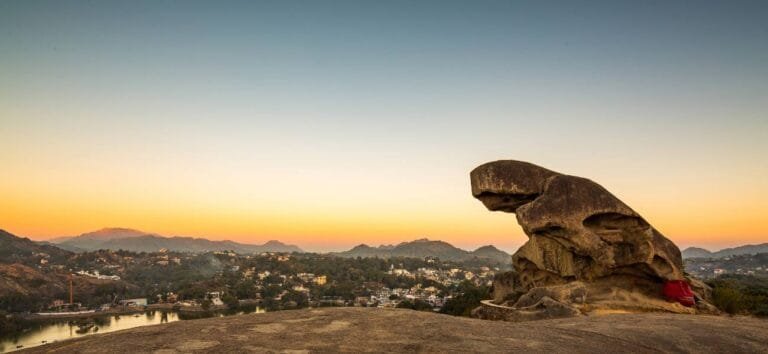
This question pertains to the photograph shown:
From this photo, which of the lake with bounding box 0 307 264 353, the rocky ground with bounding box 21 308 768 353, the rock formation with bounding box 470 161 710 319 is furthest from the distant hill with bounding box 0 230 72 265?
the rocky ground with bounding box 21 308 768 353

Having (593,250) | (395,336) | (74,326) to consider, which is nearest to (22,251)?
(74,326)

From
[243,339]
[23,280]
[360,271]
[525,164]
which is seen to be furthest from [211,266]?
[243,339]

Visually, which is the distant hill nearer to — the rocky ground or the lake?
the lake

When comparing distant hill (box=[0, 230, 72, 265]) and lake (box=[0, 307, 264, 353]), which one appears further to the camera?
distant hill (box=[0, 230, 72, 265])

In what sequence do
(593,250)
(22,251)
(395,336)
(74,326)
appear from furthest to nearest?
(22,251)
(74,326)
(593,250)
(395,336)

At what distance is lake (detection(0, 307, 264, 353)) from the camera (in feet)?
207

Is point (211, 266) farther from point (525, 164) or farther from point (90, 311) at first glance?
point (525, 164)

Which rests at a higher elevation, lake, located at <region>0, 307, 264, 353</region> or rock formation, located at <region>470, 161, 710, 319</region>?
rock formation, located at <region>470, 161, 710, 319</region>

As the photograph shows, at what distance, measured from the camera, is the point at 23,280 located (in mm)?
103750

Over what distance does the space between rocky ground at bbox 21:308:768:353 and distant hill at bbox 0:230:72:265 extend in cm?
16727

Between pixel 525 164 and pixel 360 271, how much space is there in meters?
139

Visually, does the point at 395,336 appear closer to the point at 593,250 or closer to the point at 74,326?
the point at 593,250

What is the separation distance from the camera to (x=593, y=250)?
18.7m

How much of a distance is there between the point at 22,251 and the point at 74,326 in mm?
106669
